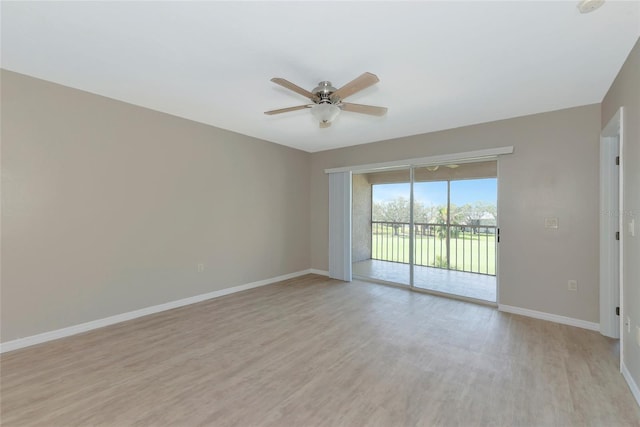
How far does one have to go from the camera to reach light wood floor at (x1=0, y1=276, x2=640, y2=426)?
177 centimetres

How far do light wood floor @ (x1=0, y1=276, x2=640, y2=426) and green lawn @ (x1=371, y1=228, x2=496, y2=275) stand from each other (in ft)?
7.92

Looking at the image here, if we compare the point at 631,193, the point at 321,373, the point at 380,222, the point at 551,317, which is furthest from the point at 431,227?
the point at 321,373

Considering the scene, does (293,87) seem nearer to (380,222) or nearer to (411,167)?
(411,167)

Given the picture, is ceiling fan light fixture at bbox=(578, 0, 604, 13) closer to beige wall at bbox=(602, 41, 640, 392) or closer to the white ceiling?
the white ceiling

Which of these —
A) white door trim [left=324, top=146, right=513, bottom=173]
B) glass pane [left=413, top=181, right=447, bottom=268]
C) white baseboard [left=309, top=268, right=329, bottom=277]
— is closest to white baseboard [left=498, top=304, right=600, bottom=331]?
white door trim [left=324, top=146, right=513, bottom=173]

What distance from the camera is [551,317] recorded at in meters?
3.30

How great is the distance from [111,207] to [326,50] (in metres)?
2.91

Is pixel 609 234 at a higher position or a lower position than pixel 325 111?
lower

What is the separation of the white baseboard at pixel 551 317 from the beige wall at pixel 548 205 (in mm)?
50

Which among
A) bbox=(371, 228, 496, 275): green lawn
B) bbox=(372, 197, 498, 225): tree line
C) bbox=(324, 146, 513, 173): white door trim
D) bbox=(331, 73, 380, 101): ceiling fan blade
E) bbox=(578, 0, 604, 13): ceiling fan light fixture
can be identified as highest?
bbox=(578, 0, 604, 13): ceiling fan light fixture

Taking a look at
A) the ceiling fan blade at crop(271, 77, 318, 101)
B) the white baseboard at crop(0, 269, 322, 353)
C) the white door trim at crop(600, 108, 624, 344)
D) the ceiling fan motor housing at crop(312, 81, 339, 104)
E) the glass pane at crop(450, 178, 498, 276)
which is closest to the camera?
the ceiling fan blade at crop(271, 77, 318, 101)

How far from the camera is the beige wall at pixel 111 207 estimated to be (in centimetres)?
258

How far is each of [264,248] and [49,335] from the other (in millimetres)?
2811

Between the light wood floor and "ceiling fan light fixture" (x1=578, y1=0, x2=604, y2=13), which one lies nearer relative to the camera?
"ceiling fan light fixture" (x1=578, y1=0, x2=604, y2=13)
